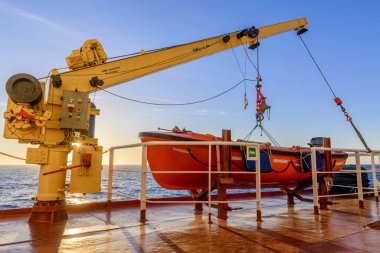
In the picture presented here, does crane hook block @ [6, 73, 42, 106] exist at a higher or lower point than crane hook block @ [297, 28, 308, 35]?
lower

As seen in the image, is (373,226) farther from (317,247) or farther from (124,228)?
(124,228)

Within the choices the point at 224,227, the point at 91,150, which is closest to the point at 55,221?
the point at 91,150

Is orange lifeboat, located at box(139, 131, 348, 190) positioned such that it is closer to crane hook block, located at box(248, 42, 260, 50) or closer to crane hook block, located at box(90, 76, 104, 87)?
crane hook block, located at box(90, 76, 104, 87)

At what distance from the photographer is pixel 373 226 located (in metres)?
3.96

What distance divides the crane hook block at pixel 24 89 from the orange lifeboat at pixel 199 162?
2045 mm

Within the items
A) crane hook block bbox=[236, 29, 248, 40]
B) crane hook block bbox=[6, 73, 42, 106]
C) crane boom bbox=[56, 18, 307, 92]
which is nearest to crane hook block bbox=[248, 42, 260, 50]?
crane boom bbox=[56, 18, 307, 92]

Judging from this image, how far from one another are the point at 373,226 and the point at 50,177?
5128 mm

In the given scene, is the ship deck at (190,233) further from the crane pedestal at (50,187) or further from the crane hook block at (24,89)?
the crane hook block at (24,89)

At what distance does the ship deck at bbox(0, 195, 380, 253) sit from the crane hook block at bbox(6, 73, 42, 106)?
1920 mm

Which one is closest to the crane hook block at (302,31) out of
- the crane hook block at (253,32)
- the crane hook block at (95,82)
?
the crane hook block at (253,32)

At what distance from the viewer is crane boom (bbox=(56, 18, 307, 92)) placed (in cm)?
509

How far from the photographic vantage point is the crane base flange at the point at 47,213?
426 centimetres

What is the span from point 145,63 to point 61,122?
7.33 ft

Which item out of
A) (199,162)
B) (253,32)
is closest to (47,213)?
(199,162)
